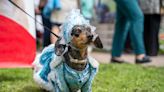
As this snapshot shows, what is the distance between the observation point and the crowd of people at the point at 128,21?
324 inches

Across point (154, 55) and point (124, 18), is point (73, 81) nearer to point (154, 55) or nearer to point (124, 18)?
point (124, 18)

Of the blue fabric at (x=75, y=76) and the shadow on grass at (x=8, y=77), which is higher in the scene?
the blue fabric at (x=75, y=76)

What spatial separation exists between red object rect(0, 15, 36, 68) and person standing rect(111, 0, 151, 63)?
207 cm

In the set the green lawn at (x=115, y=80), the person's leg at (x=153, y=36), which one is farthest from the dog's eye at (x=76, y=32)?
the person's leg at (x=153, y=36)

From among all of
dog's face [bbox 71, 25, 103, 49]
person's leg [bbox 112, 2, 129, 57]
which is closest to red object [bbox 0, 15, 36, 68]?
dog's face [bbox 71, 25, 103, 49]

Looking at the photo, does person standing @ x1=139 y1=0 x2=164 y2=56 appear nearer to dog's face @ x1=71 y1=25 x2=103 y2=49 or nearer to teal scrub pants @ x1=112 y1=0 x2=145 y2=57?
teal scrub pants @ x1=112 y1=0 x2=145 y2=57

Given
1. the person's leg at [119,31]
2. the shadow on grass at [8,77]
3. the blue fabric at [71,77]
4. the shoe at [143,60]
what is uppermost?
the blue fabric at [71,77]

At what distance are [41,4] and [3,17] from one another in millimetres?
4810

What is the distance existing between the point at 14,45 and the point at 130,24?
2.52m

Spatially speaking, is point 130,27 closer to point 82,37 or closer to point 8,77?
point 8,77

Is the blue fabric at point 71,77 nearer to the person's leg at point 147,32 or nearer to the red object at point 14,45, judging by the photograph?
the red object at point 14,45

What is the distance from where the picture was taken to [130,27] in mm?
8453

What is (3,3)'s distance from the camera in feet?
20.3

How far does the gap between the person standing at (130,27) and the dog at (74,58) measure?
10.7 ft
